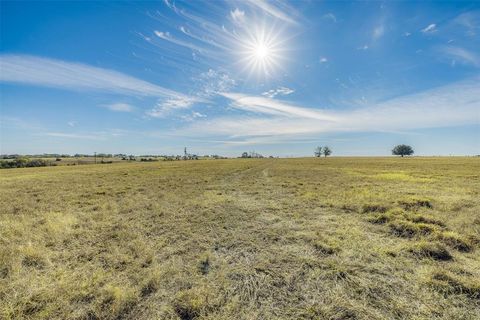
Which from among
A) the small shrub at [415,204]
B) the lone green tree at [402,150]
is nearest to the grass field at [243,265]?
the small shrub at [415,204]

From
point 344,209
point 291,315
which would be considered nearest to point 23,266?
point 291,315

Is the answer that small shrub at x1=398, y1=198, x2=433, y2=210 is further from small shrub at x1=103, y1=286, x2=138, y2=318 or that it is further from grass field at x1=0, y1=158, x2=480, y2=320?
small shrub at x1=103, y1=286, x2=138, y2=318

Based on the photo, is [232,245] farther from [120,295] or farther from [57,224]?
[57,224]

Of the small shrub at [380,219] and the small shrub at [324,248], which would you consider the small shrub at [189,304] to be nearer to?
the small shrub at [324,248]

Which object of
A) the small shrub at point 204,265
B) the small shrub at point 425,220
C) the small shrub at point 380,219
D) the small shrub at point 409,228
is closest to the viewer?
the small shrub at point 204,265

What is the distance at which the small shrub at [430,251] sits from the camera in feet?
20.4

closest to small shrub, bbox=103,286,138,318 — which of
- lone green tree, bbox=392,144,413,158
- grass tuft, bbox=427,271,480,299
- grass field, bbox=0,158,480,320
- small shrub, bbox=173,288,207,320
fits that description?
grass field, bbox=0,158,480,320

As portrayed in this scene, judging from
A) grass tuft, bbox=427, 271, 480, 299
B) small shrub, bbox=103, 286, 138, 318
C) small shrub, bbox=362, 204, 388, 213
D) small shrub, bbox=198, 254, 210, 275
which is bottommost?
small shrub, bbox=198, 254, 210, 275

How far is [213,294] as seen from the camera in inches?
183

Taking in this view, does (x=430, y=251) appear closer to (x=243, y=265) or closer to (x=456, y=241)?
(x=456, y=241)

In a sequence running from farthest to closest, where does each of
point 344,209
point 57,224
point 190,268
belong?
point 344,209 < point 57,224 < point 190,268

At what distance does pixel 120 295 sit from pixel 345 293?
15.9ft

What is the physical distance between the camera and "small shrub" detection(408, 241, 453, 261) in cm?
622

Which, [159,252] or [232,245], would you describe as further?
[232,245]
